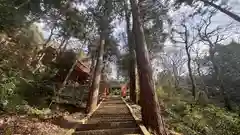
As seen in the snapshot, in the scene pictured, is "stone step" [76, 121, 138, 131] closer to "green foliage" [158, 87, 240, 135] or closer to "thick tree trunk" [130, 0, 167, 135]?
"thick tree trunk" [130, 0, 167, 135]

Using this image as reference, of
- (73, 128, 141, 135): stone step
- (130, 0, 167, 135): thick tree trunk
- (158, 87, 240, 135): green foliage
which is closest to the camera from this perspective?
(73, 128, 141, 135): stone step

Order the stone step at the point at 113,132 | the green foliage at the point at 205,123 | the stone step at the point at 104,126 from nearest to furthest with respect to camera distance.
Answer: the stone step at the point at 113,132
the stone step at the point at 104,126
the green foliage at the point at 205,123

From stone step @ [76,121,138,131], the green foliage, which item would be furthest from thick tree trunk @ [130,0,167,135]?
the green foliage

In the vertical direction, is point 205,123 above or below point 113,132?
below

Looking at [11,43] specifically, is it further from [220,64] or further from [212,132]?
[220,64]

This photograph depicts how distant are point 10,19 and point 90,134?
5576 millimetres

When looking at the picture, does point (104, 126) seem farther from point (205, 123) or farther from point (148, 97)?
point (205, 123)

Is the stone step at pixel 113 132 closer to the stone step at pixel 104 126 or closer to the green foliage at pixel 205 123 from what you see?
Answer: the stone step at pixel 104 126

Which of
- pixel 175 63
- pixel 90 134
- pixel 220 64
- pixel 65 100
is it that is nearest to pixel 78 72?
pixel 65 100

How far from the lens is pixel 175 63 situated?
163 ft

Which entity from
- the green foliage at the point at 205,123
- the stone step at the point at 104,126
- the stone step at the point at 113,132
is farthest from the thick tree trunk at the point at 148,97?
the green foliage at the point at 205,123

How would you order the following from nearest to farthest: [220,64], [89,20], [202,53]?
[89,20], [220,64], [202,53]

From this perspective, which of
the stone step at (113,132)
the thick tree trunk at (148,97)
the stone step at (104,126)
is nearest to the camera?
the stone step at (113,132)

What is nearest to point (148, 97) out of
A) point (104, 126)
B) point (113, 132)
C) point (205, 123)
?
point (113, 132)
